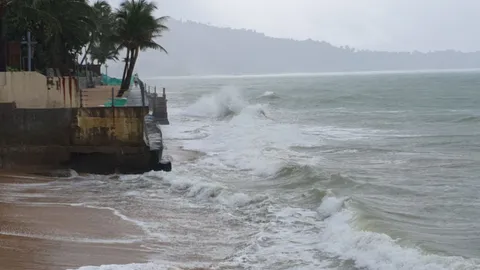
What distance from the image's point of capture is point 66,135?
15742mm

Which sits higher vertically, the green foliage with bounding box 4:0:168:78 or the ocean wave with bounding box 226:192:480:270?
the green foliage with bounding box 4:0:168:78

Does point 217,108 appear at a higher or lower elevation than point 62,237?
higher

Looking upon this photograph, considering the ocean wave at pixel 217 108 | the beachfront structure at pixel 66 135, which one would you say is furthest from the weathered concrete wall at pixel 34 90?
the ocean wave at pixel 217 108

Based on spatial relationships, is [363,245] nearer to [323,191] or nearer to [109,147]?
[323,191]

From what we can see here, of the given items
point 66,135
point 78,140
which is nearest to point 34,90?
point 66,135

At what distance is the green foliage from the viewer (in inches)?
824

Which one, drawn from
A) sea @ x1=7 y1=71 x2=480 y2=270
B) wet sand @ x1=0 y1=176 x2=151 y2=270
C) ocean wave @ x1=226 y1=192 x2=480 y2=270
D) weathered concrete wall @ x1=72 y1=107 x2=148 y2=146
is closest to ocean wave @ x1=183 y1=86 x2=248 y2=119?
sea @ x1=7 y1=71 x2=480 y2=270

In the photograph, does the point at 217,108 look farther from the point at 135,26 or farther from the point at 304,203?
the point at 304,203

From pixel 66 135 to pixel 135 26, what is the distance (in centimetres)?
1599

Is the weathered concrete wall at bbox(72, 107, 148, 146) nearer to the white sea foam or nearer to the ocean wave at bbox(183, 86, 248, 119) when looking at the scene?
the white sea foam

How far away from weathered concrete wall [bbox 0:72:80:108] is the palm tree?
1384cm

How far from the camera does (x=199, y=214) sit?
37.4ft

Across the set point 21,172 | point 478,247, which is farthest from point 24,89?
point 478,247

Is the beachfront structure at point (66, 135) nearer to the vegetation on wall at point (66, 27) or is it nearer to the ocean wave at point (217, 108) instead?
the vegetation on wall at point (66, 27)
